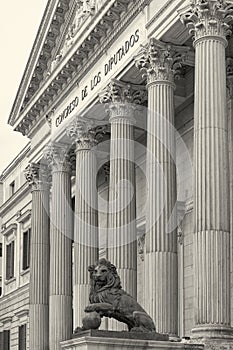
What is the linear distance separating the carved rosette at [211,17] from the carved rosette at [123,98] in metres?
7.18

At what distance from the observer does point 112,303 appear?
24641 millimetres

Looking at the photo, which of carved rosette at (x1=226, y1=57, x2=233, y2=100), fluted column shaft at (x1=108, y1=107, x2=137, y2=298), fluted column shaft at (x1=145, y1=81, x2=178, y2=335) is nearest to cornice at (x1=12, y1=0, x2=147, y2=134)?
fluted column shaft at (x1=108, y1=107, x2=137, y2=298)

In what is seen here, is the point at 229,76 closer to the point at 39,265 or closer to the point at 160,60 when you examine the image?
the point at 160,60

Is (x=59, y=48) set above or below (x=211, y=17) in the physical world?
above

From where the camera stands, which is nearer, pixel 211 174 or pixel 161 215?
pixel 211 174

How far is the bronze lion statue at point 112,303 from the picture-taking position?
24.3 m

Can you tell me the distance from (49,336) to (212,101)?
19.0 m

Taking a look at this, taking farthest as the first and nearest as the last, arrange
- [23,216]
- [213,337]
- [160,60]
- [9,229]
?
1. [9,229]
2. [23,216]
3. [160,60]
4. [213,337]

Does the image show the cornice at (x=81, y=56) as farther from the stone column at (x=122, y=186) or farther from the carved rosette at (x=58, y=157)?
the stone column at (x=122, y=186)

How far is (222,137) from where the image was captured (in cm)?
2767

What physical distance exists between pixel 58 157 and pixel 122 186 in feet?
30.4

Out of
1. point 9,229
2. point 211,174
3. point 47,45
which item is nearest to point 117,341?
point 211,174

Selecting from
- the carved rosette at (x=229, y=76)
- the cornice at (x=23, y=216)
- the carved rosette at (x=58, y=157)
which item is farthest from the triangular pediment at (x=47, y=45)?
the cornice at (x=23, y=216)

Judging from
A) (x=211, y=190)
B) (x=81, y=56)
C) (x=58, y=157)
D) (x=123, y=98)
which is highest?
(x=81, y=56)
